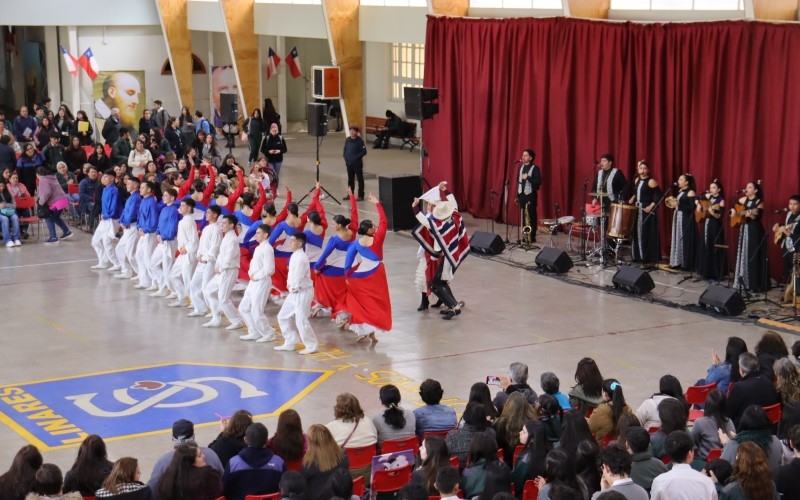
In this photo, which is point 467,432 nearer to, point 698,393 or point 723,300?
point 698,393

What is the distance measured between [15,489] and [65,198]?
47.4 ft

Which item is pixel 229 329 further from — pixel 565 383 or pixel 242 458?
pixel 242 458

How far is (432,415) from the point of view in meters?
9.71

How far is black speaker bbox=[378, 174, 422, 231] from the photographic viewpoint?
22297 mm

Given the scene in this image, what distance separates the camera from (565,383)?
13.7 metres

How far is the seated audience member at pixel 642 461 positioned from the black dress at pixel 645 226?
11.4 meters

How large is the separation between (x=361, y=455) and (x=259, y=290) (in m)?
6.17

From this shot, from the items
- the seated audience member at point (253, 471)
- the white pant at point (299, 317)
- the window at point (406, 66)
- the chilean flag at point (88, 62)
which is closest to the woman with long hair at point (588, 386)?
the seated audience member at point (253, 471)

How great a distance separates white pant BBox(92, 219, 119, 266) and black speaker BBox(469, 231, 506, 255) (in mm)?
6161

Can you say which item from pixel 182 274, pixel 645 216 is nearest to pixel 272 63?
pixel 645 216

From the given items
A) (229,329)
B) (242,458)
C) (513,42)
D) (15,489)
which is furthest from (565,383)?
(513,42)

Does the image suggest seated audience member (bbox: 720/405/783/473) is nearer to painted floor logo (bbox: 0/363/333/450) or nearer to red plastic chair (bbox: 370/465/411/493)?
red plastic chair (bbox: 370/465/411/493)

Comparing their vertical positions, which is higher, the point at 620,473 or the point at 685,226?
Result: the point at 620,473

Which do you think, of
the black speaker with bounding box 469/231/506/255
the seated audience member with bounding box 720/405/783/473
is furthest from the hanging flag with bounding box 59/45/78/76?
the seated audience member with bounding box 720/405/783/473
